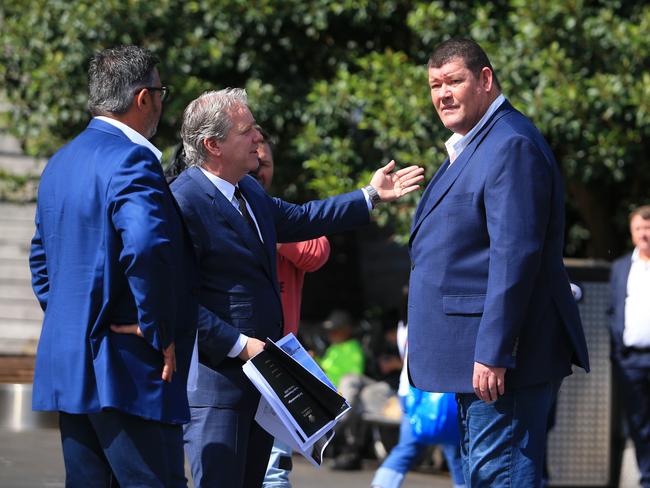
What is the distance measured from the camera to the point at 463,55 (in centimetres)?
426

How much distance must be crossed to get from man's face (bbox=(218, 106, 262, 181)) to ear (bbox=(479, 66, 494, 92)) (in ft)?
2.97

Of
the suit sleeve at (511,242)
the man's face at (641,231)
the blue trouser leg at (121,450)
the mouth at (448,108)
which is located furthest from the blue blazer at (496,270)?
the man's face at (641,231)

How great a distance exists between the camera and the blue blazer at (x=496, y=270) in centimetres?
396

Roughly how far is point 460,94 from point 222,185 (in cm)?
97

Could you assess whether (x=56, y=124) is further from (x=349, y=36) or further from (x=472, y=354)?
(x=472, y=354)

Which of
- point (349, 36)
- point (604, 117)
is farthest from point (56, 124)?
point (604, 117)

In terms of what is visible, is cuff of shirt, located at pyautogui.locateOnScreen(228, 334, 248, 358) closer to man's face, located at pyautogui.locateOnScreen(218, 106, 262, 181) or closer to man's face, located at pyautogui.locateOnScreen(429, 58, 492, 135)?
man's face, located at pyautogui.locateOnScreen(218, 106, 262, 181)

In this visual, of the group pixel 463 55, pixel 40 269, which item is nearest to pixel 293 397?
pixel 40 269

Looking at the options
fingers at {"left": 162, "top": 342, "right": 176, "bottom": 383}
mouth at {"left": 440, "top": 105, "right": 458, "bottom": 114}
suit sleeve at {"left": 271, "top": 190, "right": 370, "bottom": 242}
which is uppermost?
mouth at {"left": 440, "top": 105, "right": 458, "bottom": 114}

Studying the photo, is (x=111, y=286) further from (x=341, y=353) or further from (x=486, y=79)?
(x=341, y=353)

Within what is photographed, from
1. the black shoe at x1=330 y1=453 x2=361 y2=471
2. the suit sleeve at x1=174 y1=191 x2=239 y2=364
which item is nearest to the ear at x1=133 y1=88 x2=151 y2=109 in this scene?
the suit sleeve at x1=174 y1=191 x2=239 y2=364

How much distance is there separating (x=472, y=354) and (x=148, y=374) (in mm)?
1112

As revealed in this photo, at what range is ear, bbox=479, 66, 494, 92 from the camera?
4.29 meters

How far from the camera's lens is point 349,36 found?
32.9 ft
